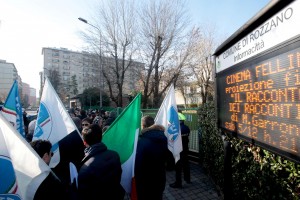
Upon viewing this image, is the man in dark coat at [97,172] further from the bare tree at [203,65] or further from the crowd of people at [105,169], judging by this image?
the bare tree at [203,65]

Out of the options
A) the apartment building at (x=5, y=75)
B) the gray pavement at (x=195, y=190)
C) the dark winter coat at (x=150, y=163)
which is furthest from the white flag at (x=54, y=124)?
the apartment building at (x=5, y=75)

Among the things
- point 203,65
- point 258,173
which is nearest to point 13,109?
point 258,173

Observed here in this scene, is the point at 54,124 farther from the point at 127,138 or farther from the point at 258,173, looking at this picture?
the point at 258,173

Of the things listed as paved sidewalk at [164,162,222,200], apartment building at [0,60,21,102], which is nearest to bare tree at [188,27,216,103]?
paved sidewalk at [164,162,222,200]

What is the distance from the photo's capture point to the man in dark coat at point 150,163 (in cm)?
358

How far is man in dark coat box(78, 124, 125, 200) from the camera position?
2.62 meters

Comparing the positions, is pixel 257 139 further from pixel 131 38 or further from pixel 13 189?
pixel 131 38

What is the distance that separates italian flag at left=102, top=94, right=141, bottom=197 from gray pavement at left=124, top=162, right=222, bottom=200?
233 centimetres

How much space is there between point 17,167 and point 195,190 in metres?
4.70

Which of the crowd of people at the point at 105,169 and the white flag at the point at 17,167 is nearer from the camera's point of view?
the white flag at the point at 17,167

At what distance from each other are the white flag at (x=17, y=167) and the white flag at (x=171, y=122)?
11.2ft

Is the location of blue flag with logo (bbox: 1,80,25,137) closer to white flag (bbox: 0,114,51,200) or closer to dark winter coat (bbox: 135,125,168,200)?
dark winter coat (bbox: 135,125,168,200)

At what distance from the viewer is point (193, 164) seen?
8.14 metres

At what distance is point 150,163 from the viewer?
11.8ft
